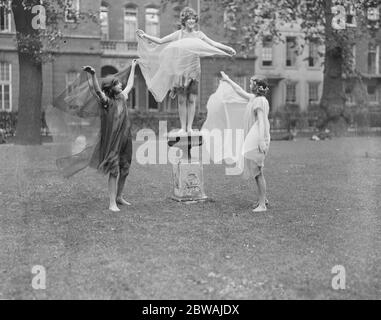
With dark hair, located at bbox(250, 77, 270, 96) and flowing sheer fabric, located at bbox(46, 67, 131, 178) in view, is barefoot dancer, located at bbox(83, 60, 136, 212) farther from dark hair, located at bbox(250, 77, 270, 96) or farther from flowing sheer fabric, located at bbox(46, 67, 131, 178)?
dark hair, located at bbox(250, 77, 270, 96)

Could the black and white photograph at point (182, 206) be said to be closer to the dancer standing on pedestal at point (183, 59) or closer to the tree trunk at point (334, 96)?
the dancer standing on pedestal at point (183, 59)

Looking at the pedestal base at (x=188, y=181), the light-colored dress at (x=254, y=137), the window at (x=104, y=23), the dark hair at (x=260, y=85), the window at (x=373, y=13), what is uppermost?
the window at (x=104, y=23)

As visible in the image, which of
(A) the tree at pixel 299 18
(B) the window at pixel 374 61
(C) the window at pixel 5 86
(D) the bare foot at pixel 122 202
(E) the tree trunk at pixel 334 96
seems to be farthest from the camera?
(B) the window at pixel 374 61

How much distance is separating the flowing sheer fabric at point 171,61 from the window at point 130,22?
33.0m

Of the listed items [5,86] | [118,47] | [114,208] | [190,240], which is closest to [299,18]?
[118,47]

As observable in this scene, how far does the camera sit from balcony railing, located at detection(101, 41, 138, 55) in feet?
132

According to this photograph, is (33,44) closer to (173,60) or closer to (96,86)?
(173,60)

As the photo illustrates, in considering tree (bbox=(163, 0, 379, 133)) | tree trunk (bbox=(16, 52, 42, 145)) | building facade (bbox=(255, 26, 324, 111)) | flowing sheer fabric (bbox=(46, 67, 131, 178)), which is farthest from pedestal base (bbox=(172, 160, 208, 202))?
building facade (bbox=(255, 26, 324, 111))

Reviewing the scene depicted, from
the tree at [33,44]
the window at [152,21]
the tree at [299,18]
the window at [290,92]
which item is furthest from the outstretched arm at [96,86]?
the window at [290,92]

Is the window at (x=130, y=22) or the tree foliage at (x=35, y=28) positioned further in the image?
the window at (x=130, y=22)

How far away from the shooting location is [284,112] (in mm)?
32688

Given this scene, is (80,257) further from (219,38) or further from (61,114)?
(219,38)

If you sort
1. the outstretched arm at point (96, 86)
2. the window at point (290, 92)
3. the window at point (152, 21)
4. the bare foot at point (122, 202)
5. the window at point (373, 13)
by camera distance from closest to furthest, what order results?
the outstretched arm at point (96, 86) < the bare foot at point (122, 202) < the window at point (373, 13) < the window at point (152, 21) < the window at point (290, 92)

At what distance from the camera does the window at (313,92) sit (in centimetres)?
4850
